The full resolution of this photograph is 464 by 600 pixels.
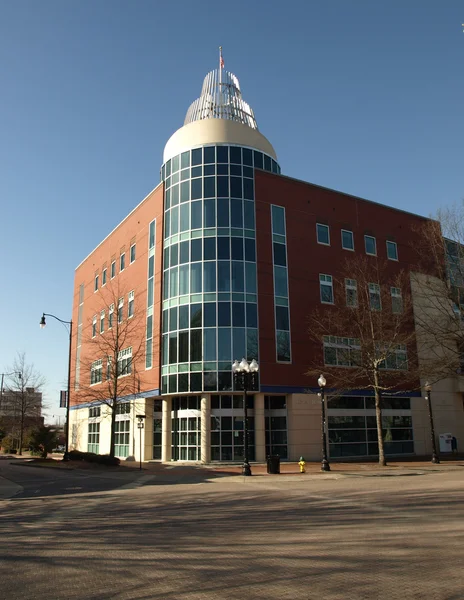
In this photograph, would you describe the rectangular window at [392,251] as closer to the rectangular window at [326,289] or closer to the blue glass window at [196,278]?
the rectangular window at [326,289]

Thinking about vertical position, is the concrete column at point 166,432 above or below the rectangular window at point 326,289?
below

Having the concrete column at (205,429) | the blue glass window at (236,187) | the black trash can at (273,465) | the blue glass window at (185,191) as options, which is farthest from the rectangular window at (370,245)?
the black trash can at (273,465)

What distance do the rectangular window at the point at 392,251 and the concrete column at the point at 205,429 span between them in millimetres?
20235

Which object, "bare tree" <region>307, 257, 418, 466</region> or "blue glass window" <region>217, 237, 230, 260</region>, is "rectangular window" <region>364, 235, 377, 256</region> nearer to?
"bare tree" <region>307, 257, 418, 466</region>

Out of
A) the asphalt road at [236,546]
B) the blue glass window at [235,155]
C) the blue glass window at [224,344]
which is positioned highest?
the blue glass window at [235,155]

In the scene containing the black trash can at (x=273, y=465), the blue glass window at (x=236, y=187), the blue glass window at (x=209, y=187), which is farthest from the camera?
the blue glass window at (x=236, y=187)

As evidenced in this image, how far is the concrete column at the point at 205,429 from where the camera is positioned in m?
34.1

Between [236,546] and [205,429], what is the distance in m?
24.5

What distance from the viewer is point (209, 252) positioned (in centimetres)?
3609

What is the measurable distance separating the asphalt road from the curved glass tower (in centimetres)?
1635

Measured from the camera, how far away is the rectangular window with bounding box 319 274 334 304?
3953 cm

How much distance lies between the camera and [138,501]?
57.6 ft

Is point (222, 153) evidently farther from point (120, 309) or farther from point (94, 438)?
point (94, 438)

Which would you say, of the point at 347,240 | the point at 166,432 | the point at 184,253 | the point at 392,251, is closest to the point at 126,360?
the point at 166,432
